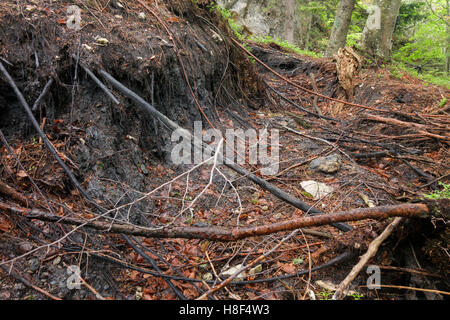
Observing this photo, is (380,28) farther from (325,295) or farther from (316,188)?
(325,295)

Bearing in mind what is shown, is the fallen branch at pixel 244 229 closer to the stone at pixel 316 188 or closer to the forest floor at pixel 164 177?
the forest floor at pixel 164 177

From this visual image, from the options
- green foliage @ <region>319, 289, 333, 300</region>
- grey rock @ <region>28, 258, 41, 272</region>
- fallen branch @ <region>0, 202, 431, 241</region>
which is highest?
fallen branch @ <region>0, 202, 431, 241</region>

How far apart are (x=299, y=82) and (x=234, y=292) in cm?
600

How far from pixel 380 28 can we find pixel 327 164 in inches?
235

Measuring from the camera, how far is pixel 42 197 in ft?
6.91

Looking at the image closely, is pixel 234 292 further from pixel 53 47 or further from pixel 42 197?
pixel 53 47

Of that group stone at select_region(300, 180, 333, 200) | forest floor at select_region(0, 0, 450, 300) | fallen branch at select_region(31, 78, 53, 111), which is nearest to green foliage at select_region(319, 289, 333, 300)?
forest floor at select_region(0, 0, 450, 300)

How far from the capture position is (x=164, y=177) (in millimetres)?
3035

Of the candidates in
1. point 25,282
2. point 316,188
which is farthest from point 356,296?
point 25,282

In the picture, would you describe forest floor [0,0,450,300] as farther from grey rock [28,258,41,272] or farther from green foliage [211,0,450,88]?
green foliage [211,0,450,88]
